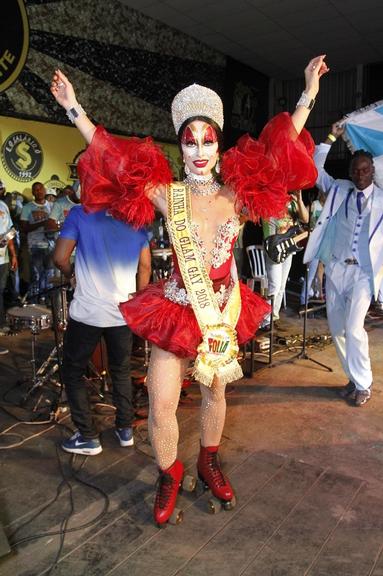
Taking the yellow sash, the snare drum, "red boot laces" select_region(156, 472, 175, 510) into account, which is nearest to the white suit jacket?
the yellow sash

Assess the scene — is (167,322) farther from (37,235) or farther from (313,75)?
(37,235)

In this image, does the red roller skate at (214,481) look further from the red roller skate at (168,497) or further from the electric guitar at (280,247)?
the electric guitar at (280,247)

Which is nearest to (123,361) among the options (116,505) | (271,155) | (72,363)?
(72,363)

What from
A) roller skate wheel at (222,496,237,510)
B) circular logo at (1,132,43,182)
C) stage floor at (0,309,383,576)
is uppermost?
circular logo at (1,132,43,182)

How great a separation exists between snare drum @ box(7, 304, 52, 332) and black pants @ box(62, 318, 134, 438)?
83 centimetres

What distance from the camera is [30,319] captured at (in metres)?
3.71

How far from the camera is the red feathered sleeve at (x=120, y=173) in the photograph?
2.20m

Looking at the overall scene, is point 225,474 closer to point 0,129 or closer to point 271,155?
point 271,155

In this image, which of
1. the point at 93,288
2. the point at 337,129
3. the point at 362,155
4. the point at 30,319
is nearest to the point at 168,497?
the point at 93,288

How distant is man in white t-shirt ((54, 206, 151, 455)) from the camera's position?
9.26 feet

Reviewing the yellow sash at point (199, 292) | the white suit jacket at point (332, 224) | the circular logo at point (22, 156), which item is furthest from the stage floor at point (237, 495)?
the circular logo at point (22, 156)

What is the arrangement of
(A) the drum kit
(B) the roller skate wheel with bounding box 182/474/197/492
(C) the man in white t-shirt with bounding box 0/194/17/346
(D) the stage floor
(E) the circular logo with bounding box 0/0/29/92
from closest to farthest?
(D) the stage floor → (B) the roller skate wheel with bounding box 182/474/197/492 → (A) the drum kit → (C) the man in white t-shirt with bounding box 0/194/17/346 → (E) the circular logo with bounding box 0/0/29/92

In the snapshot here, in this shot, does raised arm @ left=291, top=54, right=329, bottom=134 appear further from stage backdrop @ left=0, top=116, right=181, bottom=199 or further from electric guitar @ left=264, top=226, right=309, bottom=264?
stage backdrop @ left=0, top=116, right=181, bottom=199

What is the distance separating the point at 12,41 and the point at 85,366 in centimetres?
574
